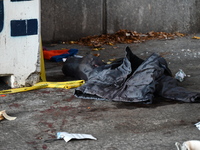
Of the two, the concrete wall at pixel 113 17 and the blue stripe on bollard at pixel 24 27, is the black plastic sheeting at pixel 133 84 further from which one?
the concrete wall at pixel 113 17

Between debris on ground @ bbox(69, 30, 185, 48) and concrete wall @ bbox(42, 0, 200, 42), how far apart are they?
16cm

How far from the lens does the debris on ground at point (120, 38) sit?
7742mm

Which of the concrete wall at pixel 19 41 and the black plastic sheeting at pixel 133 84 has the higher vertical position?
the concrete wall at pixel 19 41

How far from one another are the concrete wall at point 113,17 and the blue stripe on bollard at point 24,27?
2.95 m

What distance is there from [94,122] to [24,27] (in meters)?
1.63

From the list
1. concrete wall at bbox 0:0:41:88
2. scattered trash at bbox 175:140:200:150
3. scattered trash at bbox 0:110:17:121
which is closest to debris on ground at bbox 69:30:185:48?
concrete wall at bbox 0:0:41:88

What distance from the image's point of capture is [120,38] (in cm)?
802

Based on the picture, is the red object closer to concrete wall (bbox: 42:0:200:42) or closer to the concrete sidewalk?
concrete wall (bbox: 42:0:200:42)

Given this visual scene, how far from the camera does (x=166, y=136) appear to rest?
3.34 m

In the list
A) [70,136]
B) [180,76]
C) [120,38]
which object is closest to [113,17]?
[120,38]

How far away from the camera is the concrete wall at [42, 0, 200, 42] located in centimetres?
777

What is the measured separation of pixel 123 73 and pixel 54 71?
4.87 feet

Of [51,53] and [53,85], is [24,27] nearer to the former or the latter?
[53,85]

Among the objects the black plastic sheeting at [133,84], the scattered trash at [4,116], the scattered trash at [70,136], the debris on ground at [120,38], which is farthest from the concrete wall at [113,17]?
the scattered trash at [70,136]
